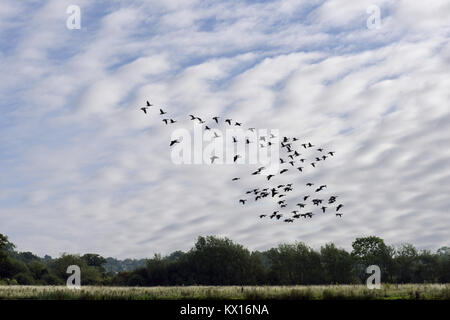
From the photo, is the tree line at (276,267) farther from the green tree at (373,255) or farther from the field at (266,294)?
the field at (266,294)

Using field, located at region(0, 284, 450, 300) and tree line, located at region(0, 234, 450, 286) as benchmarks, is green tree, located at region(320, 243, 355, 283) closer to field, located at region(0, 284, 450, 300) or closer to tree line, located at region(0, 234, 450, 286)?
tree line, located at region(0, 234, 450, 286)

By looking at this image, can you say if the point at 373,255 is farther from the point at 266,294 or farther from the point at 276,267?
the point at 266,294

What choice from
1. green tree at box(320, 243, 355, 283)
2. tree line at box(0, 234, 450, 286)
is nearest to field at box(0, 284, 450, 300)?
tree line at box(0, 234, 450, 286)

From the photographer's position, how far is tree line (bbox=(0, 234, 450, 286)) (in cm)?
10419

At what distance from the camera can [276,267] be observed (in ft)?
356

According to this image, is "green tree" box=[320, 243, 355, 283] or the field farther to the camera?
"green tree" box=[320, 243, 355, 283]

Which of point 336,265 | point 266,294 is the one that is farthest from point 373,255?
point 266,294

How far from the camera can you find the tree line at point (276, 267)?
342ft

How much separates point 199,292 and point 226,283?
59.0 meters

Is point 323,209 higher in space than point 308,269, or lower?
higher
